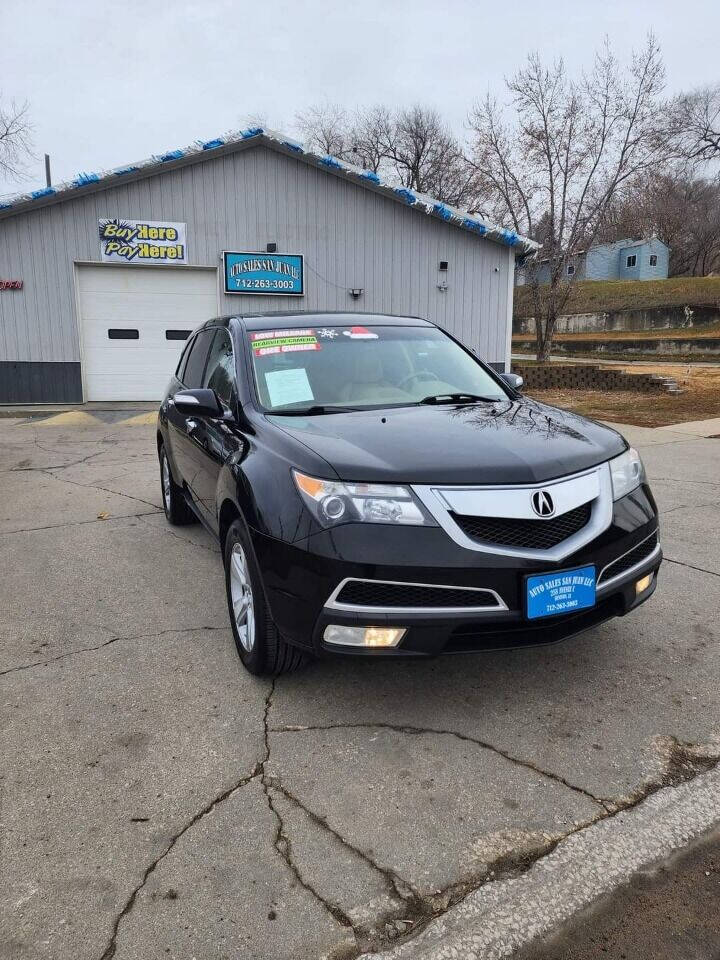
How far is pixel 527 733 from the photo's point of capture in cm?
288

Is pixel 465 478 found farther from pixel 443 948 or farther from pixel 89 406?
pixel 89 406

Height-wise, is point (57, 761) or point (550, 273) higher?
point (550, 273)

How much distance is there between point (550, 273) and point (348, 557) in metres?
21.9

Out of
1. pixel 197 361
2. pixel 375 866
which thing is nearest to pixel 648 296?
pixel 197 361

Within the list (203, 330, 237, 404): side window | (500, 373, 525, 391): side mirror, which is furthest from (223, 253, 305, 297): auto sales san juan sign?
(500, 373, 525, 391): side mirror

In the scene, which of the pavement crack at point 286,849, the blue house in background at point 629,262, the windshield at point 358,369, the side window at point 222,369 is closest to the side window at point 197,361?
the side window at point 222,369

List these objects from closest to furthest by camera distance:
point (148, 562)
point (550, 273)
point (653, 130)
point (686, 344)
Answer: point (148, 562) < point (653, 130) < point (550, 273) < point (686, 344)

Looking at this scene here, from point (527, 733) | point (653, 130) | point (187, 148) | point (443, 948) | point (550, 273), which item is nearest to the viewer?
point (443, 948)

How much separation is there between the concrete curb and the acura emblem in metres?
1.06

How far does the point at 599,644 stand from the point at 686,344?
34.0 metres

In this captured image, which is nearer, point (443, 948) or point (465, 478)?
point (443, 948)

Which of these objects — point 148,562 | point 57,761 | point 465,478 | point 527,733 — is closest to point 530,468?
point 465,478

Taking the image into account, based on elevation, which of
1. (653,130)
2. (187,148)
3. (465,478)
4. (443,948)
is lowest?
(443,948)

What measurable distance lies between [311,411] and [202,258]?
508 inches
